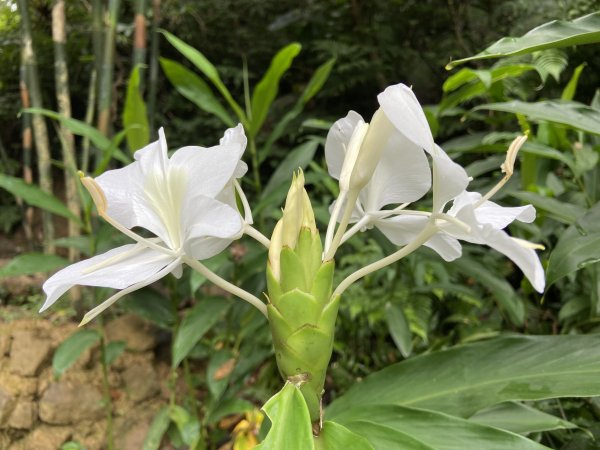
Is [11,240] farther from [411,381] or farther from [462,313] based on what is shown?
[411,381]

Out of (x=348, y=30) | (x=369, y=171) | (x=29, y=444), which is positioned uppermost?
(x=348, y=30)

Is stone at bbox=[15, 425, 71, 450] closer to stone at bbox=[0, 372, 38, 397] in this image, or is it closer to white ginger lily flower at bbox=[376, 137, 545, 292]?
stone at bbox=[0, 372, 38, 397]

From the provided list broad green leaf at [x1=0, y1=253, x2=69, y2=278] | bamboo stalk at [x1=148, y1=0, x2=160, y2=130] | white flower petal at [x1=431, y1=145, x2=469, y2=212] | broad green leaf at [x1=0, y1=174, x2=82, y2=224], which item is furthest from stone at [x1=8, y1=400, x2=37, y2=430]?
white flower petal at [x1=431, y1=145, x2=469, y2=212]

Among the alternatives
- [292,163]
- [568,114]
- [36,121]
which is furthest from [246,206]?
[36,121]

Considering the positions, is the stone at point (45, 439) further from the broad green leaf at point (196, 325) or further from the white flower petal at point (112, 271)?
the white flower petal at point (112, 271)

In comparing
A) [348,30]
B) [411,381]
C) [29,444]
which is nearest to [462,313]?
[411,381]

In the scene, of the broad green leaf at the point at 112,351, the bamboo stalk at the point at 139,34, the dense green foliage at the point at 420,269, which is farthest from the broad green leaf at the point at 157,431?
the bamboo stalk at the point at 139,34

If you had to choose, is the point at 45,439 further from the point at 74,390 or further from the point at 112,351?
the point at 112,351
